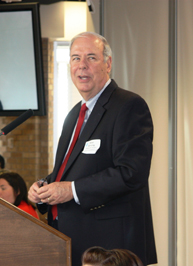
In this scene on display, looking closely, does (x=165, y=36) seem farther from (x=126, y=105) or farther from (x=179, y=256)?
(x=179, y=256)

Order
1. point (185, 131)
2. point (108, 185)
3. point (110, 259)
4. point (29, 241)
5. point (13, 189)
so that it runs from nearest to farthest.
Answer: point (110, 259), point (29, 241), point (108, 185), point (185, 131), point (13, 189)

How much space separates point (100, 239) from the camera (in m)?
1.50

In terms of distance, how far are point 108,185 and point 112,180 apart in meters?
0.02

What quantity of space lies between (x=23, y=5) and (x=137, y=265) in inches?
125

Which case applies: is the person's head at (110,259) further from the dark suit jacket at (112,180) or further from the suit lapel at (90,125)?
the suit lapel at (90,125)

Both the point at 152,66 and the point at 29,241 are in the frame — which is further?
the point at 152,66

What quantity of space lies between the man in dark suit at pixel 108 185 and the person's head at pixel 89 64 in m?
0.08

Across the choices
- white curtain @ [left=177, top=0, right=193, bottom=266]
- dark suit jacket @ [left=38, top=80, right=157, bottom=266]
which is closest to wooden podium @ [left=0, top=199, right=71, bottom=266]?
dark suit jacket @ [left=38, top=80, right=157, bottom=266]

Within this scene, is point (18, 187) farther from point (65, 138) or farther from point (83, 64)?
point (83, 64)

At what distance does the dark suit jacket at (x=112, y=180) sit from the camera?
4.74 ft

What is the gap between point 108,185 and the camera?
4.68 feet

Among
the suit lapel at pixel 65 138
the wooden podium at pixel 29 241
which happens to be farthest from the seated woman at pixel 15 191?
the wooden podium at pixel 29 241

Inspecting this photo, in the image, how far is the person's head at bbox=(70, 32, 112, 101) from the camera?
1698mm

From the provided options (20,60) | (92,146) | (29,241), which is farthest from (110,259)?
(20,60)
